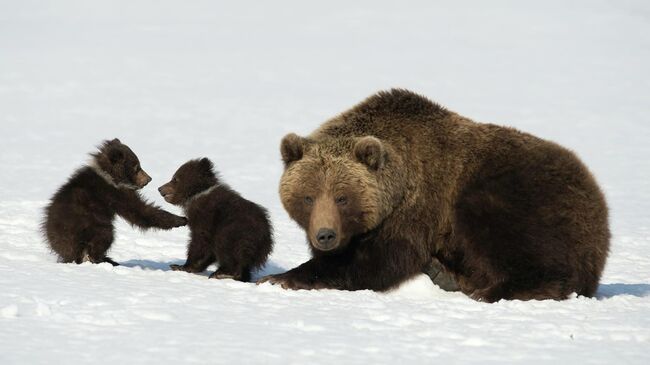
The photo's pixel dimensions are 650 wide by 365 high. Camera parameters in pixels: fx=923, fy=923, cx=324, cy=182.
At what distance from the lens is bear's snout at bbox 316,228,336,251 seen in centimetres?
748

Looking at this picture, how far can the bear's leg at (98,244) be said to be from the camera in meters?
8.17

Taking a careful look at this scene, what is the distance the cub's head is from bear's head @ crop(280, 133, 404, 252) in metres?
1.09

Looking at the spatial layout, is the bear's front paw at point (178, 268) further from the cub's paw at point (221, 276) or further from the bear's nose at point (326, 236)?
the bear's nose at point (326, 236)

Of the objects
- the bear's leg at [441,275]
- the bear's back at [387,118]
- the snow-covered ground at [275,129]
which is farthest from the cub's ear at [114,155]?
the bear's leg at [441,275]

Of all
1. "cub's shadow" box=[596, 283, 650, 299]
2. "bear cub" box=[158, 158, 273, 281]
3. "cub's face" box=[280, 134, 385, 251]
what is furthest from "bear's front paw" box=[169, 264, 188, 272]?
"cub's shadow" box=[596, 283, 650, 299]

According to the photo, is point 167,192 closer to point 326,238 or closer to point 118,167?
point 118,167

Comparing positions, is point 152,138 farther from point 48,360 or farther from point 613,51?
point 613,51

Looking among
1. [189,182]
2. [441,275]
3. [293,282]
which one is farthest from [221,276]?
[441,275]

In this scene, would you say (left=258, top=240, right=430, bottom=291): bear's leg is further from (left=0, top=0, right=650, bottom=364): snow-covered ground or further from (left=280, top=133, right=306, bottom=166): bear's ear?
(left=280, top=133, right=306, bottom=166): bear's ear

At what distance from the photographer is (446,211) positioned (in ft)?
26.5

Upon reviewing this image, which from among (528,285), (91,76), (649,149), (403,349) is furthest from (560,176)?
(91,76)

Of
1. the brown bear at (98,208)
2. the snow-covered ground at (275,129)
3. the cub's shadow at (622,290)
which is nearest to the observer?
the snow-covered ground at (275,129)

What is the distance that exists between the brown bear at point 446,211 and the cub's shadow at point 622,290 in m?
0.67

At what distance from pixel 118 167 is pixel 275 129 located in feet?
53.8
